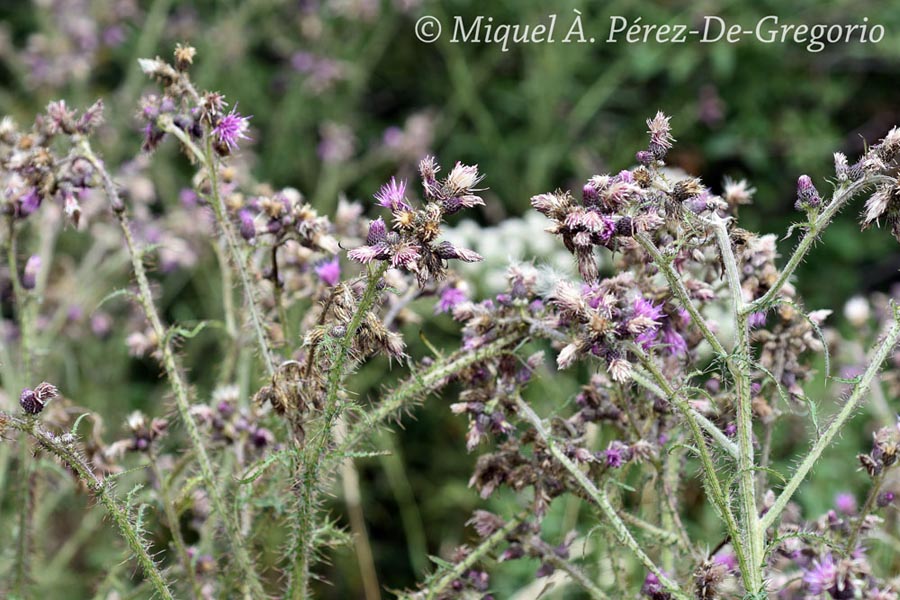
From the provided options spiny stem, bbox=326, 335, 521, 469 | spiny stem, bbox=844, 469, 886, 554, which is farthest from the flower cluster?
spiny stem, bbox=844, 469, 886, 554

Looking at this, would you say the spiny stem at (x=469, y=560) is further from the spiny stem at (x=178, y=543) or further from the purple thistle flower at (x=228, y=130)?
the purple thistle flower at (x=228, y=130)

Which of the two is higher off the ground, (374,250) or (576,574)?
(374,250)


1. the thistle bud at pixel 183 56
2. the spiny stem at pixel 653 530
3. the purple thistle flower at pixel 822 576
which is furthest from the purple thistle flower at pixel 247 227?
the purple thistle flower at pixel 822 576

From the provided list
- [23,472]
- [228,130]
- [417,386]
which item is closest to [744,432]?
[417,386]

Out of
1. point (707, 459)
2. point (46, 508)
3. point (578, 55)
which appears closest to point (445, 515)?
point (46, 508)

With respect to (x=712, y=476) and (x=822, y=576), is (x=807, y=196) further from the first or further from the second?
(x=822, y=576)

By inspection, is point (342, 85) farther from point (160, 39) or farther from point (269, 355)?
point (269, 355)

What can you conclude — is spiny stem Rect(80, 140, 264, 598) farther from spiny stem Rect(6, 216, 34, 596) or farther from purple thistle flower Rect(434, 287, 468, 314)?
purple thistle flower Rect(434, 287, 468, 314)
